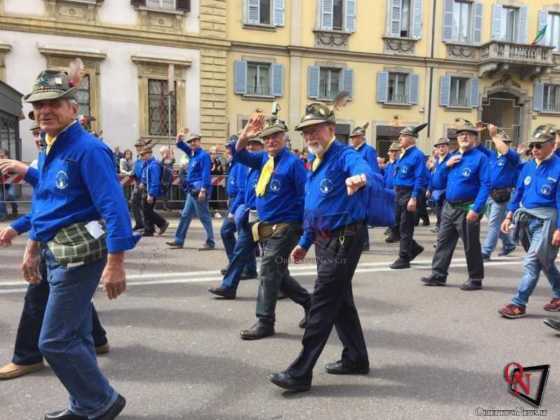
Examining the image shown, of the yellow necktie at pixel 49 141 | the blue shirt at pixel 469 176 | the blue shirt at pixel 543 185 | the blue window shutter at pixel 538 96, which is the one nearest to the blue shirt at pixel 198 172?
the blue shirt at pixel 469 176

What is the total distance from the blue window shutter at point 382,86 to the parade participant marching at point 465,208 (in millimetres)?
18376

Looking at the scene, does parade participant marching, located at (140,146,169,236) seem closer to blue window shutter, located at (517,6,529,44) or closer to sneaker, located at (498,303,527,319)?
sneaker, located at (498,303,527,319)

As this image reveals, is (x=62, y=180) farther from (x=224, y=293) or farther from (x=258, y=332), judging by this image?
(x=224, y=293)

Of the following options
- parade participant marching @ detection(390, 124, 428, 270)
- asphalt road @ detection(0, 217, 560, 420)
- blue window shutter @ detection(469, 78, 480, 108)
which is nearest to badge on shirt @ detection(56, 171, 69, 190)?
asphalt road @ detection(0, 217, 560, 420)

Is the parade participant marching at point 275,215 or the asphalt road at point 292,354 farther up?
the parade participant marching at point 275,215

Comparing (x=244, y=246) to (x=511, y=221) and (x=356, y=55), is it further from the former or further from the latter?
(x=356, y=55)

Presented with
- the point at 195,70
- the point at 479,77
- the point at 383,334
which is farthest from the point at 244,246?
the point at 479,77

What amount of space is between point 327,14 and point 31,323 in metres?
22.2

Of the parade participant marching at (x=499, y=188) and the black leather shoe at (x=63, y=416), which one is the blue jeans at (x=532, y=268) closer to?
the parade participant marching at (x=499, y=188)

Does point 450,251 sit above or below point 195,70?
below

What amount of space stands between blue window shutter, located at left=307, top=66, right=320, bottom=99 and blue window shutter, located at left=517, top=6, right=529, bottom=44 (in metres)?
10.8

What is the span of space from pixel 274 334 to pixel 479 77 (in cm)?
2434

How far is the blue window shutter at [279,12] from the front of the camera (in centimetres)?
2248

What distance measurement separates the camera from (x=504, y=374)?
3814mm
